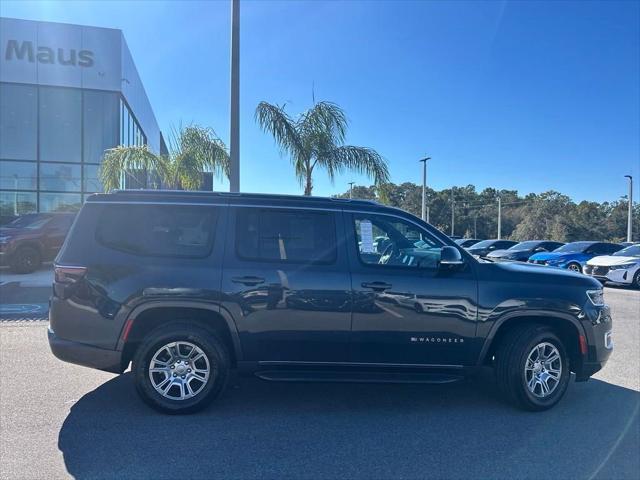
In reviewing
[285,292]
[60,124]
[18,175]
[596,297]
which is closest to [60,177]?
[18,175]

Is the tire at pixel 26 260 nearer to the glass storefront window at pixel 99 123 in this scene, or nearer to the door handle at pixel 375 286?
the glass storefront window at pixel 99 123

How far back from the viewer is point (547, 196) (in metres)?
67.3

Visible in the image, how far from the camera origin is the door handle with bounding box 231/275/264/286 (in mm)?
4410

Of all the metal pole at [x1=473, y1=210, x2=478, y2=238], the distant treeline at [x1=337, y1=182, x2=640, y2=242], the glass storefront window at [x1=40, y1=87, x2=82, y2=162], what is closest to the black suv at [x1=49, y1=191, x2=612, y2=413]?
the glass storefront window at [x1=40, y1=87, x2=82, y2=162]

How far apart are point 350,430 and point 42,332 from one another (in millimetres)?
5505

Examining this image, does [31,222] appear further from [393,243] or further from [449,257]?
[449,257]

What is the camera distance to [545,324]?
4832 millimetres

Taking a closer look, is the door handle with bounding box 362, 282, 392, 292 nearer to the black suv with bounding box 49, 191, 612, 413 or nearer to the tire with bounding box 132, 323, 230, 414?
the black suv with bounding box 49, 191, 612, 413

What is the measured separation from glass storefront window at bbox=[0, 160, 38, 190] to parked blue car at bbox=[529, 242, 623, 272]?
2035 cm

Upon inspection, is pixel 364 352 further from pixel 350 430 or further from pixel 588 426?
pixel 588 426

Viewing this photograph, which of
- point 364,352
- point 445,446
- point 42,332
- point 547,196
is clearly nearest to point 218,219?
point 364,352

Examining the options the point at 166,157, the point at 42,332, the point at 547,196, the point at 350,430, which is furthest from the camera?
the point at 547,196

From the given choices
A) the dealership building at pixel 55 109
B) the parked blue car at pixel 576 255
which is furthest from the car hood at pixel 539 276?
the dealership building at pixel 55 109

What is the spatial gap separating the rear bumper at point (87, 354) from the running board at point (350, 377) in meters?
1.27
